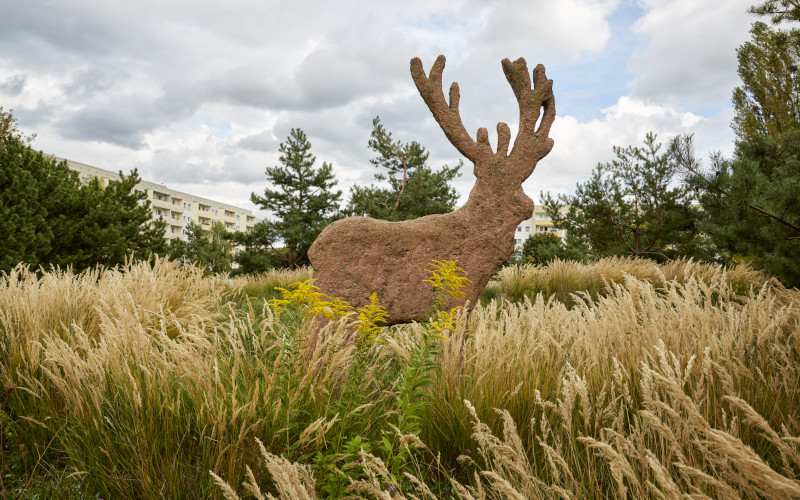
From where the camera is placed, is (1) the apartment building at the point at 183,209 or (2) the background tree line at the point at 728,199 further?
(1) the apartment building at the point at 183,209

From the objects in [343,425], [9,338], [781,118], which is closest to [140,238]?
[9,338]

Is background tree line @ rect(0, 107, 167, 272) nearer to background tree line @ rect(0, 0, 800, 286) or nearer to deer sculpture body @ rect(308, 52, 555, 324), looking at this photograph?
background tree line @ rect(0, 0, 800, 286)

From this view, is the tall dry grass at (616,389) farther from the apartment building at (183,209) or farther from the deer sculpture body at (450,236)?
the apartment building at (183,209)

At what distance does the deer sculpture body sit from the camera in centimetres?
367

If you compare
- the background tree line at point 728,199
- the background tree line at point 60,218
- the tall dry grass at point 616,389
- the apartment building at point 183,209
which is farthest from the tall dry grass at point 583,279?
the apartment building at point 183,209

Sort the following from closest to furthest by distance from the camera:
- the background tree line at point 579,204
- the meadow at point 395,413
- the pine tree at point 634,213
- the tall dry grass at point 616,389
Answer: the meadow at point 395,413, the tall dry grass at point 616,389, the background tree line at point 579,204, the pine tree at point 634,213

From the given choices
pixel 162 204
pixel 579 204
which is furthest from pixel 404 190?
pixel 162 204

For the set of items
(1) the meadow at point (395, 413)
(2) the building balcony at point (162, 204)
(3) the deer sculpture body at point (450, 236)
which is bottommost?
(1) the meadow at point (395, 413)

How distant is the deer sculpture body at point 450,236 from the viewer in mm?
3670

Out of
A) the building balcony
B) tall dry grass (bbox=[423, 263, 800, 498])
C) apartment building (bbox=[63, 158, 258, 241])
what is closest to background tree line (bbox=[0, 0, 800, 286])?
tall dry grass (bbox=[423, 263, 800, 498])

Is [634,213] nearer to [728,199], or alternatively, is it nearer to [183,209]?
[728,199]

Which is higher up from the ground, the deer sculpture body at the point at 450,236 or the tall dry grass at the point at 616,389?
the deer sculpture body at the point at 450,236

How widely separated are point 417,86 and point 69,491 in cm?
365

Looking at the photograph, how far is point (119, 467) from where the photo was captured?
2.35 metres
